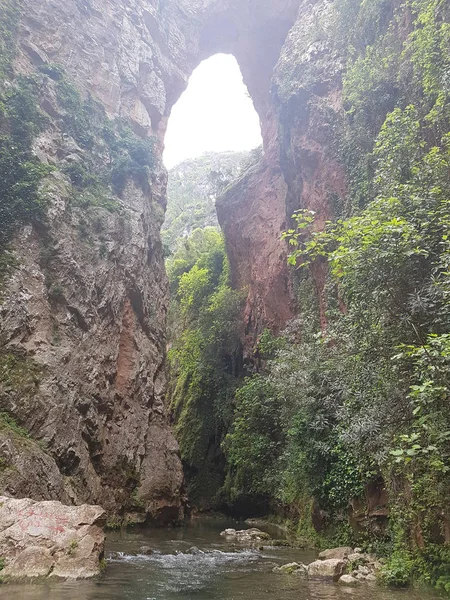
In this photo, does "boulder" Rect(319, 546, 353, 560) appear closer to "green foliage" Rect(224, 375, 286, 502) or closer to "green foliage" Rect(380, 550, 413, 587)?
"green foliage" Rect(380, 550, 413, 587)

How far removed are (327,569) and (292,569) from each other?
1109mm

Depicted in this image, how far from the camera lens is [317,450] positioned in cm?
1370

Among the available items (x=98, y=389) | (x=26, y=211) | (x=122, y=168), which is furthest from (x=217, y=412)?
(x=26, y=211)

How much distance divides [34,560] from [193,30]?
37.4 m

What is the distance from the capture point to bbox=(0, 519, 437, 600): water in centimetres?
691

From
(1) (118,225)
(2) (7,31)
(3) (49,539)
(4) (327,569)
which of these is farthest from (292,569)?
(2) (7,31)

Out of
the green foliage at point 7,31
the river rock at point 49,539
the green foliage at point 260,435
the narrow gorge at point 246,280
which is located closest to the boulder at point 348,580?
the narrow gorge at point 246,280

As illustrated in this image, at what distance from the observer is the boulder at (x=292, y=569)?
9.64 m

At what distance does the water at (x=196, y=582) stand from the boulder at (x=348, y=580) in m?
0.24

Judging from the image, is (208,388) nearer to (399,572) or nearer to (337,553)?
(337,553)

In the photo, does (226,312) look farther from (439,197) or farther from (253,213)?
(439,197)

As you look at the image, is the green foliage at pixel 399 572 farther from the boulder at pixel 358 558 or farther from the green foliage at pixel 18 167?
the green foliage at pixel 18 167

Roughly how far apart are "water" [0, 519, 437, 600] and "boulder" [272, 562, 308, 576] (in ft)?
0.94

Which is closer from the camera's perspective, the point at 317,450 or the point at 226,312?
the point at 317,450
